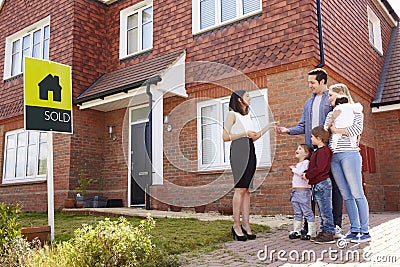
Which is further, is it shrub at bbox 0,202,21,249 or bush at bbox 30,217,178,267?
shrub at bbox 0,202,21,249

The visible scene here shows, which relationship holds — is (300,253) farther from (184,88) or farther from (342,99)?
(184,88)

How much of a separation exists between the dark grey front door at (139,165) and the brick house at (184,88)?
37mm

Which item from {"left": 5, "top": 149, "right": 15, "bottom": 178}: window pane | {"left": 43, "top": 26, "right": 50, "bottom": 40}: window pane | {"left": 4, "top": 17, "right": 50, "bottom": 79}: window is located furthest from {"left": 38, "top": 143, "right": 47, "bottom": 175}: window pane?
{"left": 43, "top": 26, "right": 50, "bottom": 40}: window pane

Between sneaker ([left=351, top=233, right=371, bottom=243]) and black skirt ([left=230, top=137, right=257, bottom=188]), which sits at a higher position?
black skirt ([left=230, top=137, right=257, bottom=188])

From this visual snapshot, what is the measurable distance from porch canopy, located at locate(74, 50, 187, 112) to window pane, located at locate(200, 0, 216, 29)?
0.85 metres

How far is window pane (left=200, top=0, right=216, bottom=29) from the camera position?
930cm

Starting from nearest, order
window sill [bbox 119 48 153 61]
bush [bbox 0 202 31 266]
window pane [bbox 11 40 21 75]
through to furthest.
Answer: bush [bbox 0 202 31 266]
window sill [bbox 119 48 153 61]
window pane [bbox 11 40 21 75]

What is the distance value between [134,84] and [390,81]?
689 centimetres

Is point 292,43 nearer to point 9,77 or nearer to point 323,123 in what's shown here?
point 323,123

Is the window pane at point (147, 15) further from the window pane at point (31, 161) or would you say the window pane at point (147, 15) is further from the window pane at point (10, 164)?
the window pane at point (10, 164)

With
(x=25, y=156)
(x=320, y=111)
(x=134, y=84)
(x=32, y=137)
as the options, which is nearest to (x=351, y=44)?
(x=134, y=84)

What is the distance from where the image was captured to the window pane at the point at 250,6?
8523mm

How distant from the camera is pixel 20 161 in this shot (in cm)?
1232

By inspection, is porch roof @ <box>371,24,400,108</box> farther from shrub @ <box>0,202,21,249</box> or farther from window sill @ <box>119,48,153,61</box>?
shrub @ <box>0,202,21,249</box>
